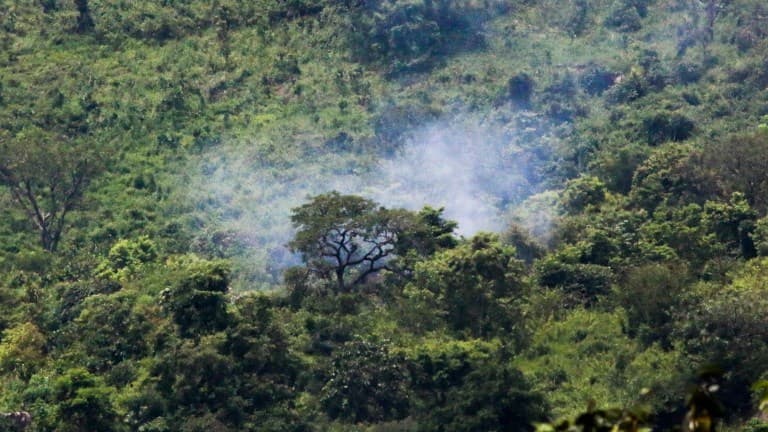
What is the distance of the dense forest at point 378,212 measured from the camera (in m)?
28.3

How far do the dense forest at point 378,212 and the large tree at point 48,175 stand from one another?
83 mm

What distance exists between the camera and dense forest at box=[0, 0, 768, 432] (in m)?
28.3

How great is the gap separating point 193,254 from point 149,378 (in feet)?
25.8

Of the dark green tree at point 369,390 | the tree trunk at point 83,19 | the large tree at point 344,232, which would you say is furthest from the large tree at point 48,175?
the dark green tree at point 369,390

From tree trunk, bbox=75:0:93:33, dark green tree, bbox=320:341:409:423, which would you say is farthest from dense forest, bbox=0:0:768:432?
tree trunk, bbox=75:0:93:33

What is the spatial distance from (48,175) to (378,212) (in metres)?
11.0

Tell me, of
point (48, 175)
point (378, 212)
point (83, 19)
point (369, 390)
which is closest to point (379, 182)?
point (378, 212)

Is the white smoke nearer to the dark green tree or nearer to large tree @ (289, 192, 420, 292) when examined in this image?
large tree @ (289, 192, 420, 292)

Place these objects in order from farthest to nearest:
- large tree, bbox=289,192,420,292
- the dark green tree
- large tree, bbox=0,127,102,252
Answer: large tree, bbox=0,127,102,252 < large tree, bbox=289,192,420,292 < the dark green tree

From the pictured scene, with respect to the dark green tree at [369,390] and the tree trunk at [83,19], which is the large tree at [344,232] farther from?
the tree trunk at [83,19]

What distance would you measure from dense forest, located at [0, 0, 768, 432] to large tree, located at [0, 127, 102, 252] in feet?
0.27

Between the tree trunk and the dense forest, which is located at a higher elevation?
the tree trunk

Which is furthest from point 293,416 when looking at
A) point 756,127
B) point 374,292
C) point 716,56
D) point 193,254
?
point 716,56

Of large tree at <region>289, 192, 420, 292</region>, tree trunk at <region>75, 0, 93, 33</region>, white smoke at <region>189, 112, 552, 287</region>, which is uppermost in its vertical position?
tree trunk at <region>75, 0, 93, 33</region>
